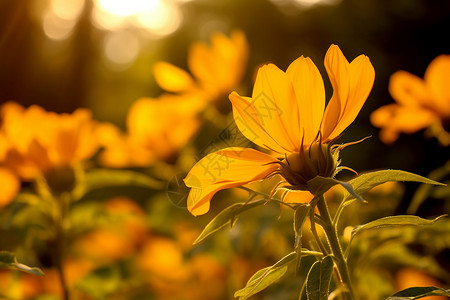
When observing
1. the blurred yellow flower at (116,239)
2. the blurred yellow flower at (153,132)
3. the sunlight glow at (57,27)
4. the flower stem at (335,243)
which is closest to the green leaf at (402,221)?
the flower stem at (335,243)

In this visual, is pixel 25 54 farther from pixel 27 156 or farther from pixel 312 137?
pixel 312 137

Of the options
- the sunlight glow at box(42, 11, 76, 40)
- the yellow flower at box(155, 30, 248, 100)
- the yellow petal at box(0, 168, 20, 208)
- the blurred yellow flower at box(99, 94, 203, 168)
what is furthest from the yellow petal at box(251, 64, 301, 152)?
the sunlight glow at box(42, 11, 76, 40)

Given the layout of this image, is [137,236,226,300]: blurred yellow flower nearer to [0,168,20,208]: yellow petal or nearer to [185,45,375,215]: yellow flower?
[0,168,20,208]: yellow petal

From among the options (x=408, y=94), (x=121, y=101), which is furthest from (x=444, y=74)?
(x=121, y=101)

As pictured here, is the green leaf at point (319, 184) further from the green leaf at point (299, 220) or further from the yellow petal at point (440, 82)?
the yellow petal at point (440, 82)

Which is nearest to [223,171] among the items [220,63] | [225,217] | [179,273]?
[225,217]

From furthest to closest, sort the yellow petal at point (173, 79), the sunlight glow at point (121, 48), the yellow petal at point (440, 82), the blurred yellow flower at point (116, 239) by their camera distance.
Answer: the sunlight glow at point (121, 48) < the blurred yellow flower at point (116, 239) < the yellow petal at point (173, 79) < the yellow petal at point (440, 82)

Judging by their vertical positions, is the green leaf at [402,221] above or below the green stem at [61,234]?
below

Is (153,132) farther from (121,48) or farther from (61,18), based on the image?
(121,48)
